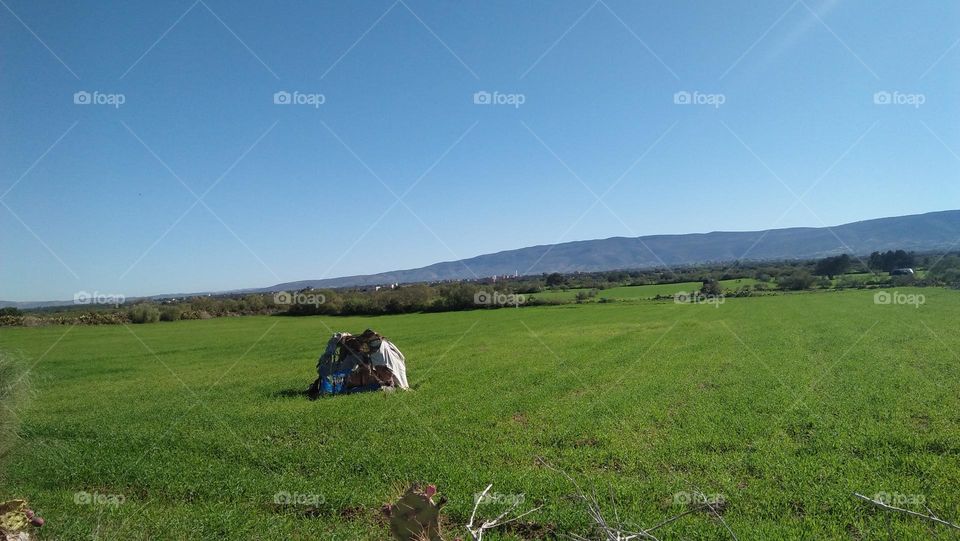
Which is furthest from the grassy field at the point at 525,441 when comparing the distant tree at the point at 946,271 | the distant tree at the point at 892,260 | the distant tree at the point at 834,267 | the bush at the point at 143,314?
the distant tree at the point at 834,267

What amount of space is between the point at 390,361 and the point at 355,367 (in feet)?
3.41

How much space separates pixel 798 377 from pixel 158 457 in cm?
1589

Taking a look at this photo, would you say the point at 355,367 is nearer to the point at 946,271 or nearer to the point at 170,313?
the point at 170,313

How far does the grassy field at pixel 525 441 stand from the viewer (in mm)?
6973

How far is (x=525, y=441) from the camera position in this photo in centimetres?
1059

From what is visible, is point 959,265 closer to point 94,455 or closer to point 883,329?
point 883,329

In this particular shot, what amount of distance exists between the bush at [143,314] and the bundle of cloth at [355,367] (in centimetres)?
5282

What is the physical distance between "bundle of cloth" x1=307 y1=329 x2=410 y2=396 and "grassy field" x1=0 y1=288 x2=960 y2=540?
88 cm

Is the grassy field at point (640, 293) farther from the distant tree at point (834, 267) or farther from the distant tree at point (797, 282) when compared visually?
the distant tree at point (834, 267)

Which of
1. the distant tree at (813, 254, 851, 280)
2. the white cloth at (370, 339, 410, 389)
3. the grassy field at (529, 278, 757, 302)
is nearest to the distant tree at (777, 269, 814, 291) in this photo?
the grassy field at (529, 278, 757, 302)

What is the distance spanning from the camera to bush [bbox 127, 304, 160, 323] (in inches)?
2357

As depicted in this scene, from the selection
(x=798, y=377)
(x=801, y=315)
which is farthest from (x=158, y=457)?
(x=801, y=315)

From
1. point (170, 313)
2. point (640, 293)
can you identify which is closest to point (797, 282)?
point (640, 293)

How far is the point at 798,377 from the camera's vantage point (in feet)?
52.6
